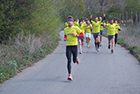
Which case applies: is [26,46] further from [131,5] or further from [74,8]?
[131,5]

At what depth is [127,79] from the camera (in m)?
7.34

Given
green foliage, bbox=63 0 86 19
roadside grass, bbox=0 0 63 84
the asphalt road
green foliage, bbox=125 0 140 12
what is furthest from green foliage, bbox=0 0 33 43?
green foliage, bbox=125 0 140 12

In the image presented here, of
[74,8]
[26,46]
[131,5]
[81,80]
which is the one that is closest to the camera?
[81,80]

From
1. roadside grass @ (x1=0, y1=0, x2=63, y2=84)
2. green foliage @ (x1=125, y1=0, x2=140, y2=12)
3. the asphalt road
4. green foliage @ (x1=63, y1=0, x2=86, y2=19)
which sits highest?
green foliage @ (x1=125, y1=0, x2=140, y2=12)

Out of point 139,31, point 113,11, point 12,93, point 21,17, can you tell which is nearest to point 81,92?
point 12,93

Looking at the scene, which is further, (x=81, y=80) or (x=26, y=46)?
(x=26, y=46)

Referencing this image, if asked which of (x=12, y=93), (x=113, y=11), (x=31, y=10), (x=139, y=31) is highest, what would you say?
(x=113, y=11)

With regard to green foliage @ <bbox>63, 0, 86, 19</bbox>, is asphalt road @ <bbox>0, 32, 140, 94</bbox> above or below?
below

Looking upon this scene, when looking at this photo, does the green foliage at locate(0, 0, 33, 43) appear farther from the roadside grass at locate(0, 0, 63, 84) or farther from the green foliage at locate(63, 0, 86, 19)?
the green foliage at locate(63, 0, 86, 19)

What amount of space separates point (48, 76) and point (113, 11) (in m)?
42.9

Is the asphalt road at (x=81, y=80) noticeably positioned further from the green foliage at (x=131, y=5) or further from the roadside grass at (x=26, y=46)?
the green foliage at (x=131, y=5)

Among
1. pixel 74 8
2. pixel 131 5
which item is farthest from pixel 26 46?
pixel 131 5

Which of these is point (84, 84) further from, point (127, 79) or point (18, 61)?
point (18, 61)

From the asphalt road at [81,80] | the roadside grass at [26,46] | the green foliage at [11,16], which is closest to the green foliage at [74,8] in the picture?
the roadside grass at [26,46]
